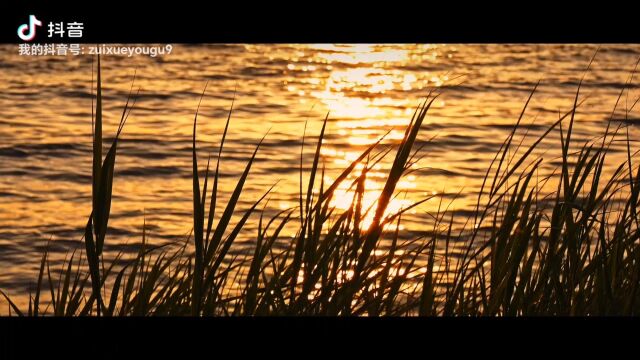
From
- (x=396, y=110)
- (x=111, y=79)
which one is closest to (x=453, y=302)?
(x=396, y=110)

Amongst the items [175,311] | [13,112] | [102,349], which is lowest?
[13,112]

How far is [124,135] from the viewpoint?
34.1 ft

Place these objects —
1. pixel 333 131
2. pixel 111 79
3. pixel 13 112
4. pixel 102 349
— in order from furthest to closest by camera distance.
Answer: pixel 111 79 < pixel 13 112 < pixel 333 131 < pixel 102 349

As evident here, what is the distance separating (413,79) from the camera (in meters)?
12.9

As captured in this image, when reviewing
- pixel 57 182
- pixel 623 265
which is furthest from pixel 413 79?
A: pixel 623 265

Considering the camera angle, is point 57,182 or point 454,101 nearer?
point 57,182

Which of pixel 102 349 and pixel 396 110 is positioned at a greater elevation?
pixel 102 349

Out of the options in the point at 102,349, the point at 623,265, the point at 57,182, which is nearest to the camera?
the point at 102,349
